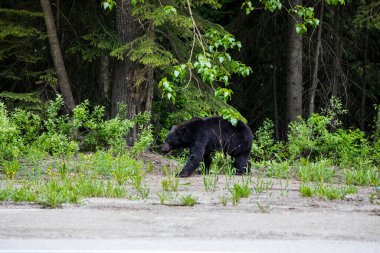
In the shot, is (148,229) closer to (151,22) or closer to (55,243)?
(55,243)

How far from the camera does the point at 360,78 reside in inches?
946

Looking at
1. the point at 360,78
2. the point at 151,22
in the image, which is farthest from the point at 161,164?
the point at 360,78

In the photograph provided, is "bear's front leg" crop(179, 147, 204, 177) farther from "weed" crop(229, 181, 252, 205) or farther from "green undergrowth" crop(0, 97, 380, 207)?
"weed" crop(229, 181, 252, 205)

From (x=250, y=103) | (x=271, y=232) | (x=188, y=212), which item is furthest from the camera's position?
(x=250, y=103)

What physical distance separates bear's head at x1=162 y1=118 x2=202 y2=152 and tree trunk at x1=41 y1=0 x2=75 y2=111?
4626 mm

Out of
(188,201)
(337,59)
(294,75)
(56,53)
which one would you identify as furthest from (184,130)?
(337,59)

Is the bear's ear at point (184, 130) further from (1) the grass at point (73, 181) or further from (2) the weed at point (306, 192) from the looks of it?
(2) the weed at point (306, 192)

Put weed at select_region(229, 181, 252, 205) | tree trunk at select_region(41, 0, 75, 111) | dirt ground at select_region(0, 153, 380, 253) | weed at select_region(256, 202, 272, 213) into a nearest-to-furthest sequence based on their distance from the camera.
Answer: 1. dirt ground at select_region(0, 153, 380, 253)
2. weed at select_region(256, 202, 272, 213)
3. weed at select_region(229, 181, 252, 205)
4. tree trunk at select_region(41, 0, 75, 111)

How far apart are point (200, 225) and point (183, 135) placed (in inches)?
232

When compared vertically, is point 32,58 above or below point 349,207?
above

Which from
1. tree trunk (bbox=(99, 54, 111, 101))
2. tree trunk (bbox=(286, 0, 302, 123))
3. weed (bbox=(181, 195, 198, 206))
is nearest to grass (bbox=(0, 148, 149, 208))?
weed (bbox=(181, 195, 198, 206))

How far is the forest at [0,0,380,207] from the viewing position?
10.9 m

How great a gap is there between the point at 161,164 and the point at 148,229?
7.18 meters

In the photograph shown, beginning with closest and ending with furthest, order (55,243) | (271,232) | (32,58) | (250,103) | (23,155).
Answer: (55,243) < (271,232) < (23,155) < (32,58) < (250,103)
